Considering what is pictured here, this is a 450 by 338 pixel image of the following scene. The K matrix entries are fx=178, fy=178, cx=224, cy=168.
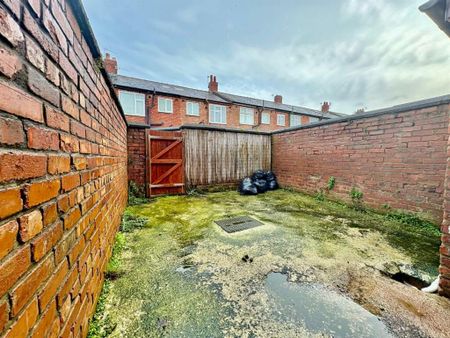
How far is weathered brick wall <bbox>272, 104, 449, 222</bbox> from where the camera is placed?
10.5ft

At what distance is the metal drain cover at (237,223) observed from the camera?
310 centimetres

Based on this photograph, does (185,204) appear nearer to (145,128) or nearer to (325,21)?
(145,128)

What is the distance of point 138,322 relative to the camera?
1.33m

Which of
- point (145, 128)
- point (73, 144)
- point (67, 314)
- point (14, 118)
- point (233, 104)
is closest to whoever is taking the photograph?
point (14, 118)

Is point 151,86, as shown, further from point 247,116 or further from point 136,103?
point 247,116

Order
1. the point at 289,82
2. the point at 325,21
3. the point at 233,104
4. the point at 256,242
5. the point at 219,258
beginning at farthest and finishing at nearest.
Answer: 1. the point at 289,82
2. the point at 233,104
3. the point at 325,21
4. the point at 256,242
5. the point at 219,258

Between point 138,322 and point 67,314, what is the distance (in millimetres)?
643

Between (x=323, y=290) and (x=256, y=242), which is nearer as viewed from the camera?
(x=323, y=290)

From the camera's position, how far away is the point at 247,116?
1653 cm

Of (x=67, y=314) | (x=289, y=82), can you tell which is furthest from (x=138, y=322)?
(x=289, y=82)

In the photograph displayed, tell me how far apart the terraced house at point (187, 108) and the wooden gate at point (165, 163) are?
4.61 m

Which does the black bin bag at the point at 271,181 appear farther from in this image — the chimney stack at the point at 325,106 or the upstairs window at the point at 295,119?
the chimney stack at the point at 325,106

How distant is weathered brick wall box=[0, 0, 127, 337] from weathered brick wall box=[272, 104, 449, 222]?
5.04 meters

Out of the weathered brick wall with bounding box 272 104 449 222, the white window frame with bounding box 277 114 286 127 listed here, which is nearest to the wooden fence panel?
the weathered brick wall with bounding box 272 104 449 222
